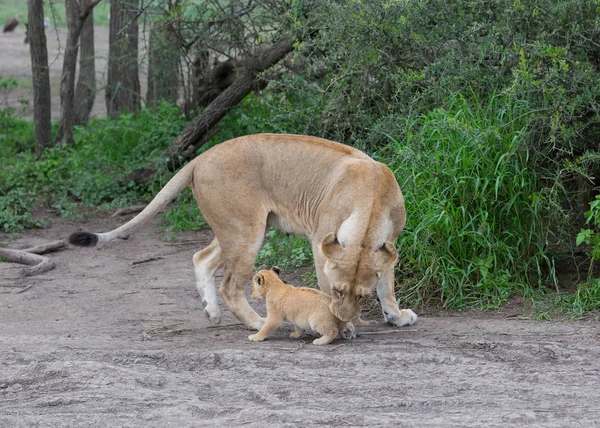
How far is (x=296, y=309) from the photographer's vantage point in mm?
Answer: 6004

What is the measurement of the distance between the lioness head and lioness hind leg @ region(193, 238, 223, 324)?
4.44 ft

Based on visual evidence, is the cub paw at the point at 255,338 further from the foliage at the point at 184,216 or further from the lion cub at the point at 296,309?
the foliage at the point at 184,216

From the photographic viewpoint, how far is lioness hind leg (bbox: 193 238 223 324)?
6797 mm

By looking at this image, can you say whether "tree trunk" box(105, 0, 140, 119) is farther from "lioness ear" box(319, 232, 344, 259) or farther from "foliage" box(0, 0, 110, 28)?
"foliage" box(0, 0, 110, 28)

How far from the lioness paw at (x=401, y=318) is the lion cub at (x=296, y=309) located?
56 cm

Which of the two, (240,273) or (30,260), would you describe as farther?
(30,260)

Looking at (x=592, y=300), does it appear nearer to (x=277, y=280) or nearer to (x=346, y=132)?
(x=277, y=280)

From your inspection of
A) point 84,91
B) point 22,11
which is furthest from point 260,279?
point 22,11

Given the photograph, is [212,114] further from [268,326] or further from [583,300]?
[583,300]

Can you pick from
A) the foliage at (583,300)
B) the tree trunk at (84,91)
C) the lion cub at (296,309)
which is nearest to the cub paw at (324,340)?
the lion cub at (296,309)

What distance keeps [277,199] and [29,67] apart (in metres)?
14.9

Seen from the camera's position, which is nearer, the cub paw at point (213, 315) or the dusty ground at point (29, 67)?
the cub paw at point (213, 315)

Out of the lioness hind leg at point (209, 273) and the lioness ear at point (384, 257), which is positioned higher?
the lioness ear at point (384, 257)

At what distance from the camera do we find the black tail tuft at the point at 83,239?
245 inches
